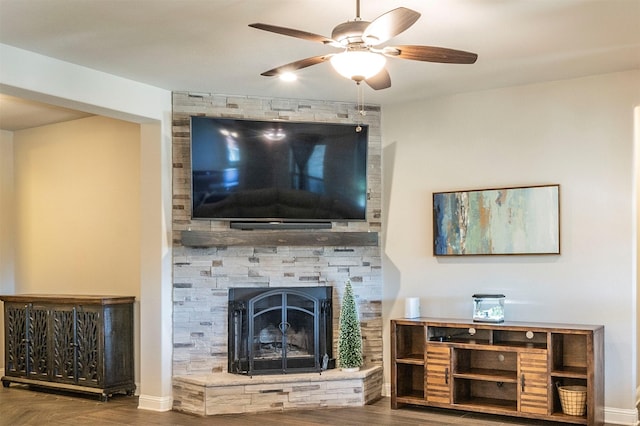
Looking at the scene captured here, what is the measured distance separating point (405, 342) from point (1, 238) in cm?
451

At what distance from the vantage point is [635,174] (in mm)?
5008

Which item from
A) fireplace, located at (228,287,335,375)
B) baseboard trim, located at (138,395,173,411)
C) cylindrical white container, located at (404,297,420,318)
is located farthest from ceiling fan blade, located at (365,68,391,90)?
baseboard trim, located at (138,395,173,411)

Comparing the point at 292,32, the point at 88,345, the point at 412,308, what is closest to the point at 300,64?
the point at 292,32

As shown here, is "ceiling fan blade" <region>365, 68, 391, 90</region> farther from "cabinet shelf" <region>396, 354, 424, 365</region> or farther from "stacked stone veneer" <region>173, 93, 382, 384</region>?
"cabinet shelf" <region>396, 354, 424, 365</region>

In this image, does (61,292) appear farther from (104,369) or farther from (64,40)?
(64,40)

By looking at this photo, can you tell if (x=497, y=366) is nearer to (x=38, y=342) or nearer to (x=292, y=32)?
(x=292, y=32)

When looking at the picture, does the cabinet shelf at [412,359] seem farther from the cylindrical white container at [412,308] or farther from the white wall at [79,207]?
the white wall at [79,207]

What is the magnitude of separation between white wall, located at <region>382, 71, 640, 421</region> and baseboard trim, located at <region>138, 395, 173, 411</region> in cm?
208

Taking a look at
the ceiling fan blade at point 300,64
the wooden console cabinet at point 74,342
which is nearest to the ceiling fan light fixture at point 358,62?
the ceiling fan blade at point 300,64

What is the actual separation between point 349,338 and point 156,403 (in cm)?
171

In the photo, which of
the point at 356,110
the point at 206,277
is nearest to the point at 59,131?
the point at 206,277

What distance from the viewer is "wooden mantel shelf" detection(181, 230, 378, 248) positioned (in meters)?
5.54

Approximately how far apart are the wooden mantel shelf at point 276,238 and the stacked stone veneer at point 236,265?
0.09 meters

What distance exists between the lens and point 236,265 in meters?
5.77
